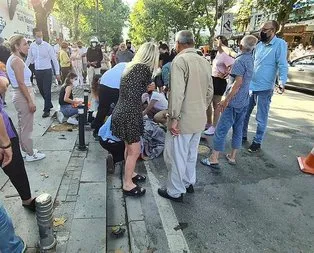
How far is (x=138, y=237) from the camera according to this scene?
3.00 metres

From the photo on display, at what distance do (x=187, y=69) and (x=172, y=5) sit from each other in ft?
113

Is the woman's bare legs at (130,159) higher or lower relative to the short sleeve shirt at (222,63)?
lower

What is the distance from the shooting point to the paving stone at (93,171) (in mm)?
4035

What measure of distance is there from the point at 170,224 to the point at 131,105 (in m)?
1.38

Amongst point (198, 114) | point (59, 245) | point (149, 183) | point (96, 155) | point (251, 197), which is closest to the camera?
point (59, 245)

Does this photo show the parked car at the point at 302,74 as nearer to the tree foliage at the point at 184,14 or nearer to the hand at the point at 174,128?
the hand at the point at 174,128

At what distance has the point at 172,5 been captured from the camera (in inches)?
1371

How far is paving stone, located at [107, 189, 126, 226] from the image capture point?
336 cm

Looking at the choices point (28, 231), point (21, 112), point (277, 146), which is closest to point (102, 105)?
point (21, 112)

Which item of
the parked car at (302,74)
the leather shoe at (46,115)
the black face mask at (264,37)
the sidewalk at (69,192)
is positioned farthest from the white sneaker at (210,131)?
the parked car at (302,74)

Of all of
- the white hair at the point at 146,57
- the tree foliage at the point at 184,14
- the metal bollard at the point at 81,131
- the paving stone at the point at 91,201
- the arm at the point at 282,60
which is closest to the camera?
the paving stone at the point at 91,201

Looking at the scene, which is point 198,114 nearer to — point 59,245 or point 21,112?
point 59,245

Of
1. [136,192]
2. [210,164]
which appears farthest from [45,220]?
[210,164]

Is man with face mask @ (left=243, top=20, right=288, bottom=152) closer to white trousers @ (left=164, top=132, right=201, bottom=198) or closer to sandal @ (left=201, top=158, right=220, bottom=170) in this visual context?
sandal @ (left=201, top=158, right=220, bottom=170)
